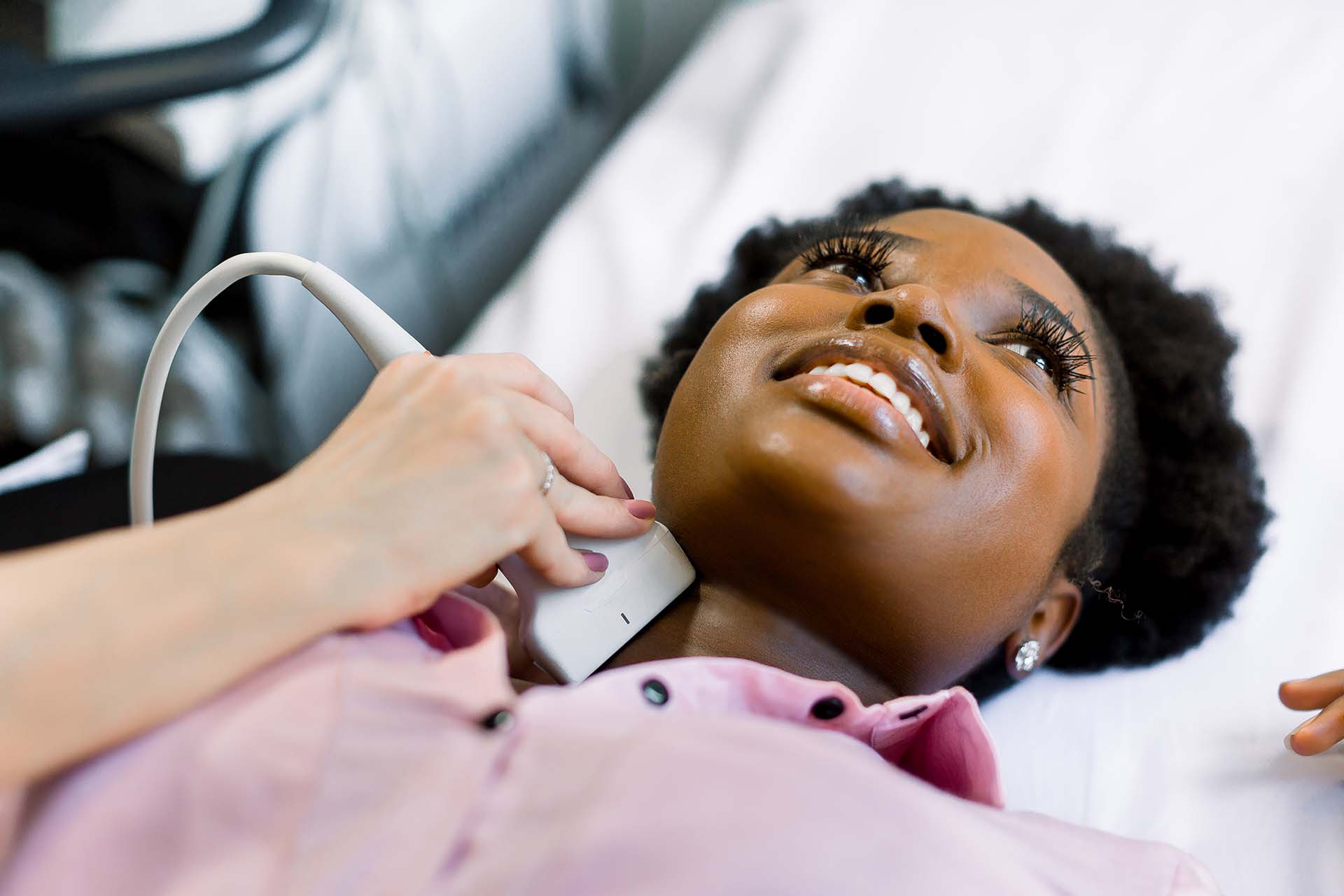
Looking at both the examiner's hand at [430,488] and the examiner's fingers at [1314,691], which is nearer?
the examiner's hand at [430,488]

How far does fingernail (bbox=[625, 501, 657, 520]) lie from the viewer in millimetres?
805

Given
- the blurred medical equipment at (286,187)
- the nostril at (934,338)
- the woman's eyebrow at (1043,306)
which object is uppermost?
the woman's eyebrow at (1043,306)

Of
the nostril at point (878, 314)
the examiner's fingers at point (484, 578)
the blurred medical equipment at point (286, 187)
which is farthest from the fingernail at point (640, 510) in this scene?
the blurred medical equipment at point (286, 187)

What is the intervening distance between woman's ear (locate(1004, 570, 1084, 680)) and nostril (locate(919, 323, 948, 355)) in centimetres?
26

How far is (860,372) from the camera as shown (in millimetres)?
776

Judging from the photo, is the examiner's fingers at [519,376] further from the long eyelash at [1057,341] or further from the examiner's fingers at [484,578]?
the long eyelash at [1057,341]

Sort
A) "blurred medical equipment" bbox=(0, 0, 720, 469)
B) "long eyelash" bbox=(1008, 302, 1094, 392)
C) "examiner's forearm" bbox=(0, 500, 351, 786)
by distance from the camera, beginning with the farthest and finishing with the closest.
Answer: "blurred medical equipment" bbox=(0, 0, 720, 469), "long eyelash" bbox=(1008, 302, 1094, 392), "examiner's forearm" bbox=(0, 500, 351, 786)

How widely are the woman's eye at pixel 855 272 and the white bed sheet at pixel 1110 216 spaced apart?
37cm

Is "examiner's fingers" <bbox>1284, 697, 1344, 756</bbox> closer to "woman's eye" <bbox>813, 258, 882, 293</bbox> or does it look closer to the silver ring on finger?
"woman's eye" <bbox>813, 258, 882, 293</bbox>

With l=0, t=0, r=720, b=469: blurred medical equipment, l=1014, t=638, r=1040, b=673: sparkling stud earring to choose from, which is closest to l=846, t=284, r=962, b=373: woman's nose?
l=1014, t=638, r=1040, b=673: sparkling stud earring

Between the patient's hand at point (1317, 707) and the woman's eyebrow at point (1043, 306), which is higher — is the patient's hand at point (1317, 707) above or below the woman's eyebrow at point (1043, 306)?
below

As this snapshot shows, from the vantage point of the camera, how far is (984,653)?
2.97ft

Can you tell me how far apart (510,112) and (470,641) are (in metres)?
1.00

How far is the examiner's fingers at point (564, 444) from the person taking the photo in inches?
28.1
